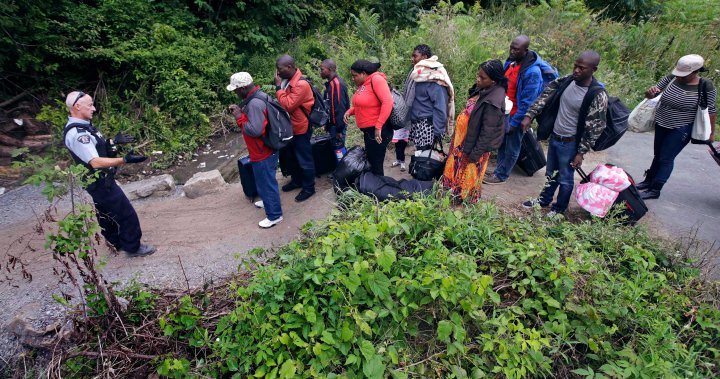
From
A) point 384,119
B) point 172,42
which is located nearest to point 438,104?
point 384,119

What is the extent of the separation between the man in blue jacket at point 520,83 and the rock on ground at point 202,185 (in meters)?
4.19

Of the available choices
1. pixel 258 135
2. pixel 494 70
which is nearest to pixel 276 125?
pixel 258 135

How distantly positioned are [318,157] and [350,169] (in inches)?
38.9

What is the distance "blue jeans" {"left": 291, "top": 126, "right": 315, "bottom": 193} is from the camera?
5266 mm

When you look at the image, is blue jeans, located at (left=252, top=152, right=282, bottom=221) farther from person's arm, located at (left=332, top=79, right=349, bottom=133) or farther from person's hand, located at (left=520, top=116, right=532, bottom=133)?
person's hand, located at (left=520, top=116, right=532, bottom=133)

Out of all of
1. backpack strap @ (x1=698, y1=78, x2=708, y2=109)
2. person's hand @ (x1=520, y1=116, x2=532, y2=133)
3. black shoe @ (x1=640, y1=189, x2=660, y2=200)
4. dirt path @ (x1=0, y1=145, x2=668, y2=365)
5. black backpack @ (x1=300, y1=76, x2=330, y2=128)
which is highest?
black backpack @ (x1=300, y1=76, x2=330, y2=128)

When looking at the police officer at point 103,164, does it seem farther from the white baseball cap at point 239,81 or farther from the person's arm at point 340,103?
the person's arm at point 340,103

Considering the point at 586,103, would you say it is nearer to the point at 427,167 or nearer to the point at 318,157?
the point at 427,167

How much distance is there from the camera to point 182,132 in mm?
8156

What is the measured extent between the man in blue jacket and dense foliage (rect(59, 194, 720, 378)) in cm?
231

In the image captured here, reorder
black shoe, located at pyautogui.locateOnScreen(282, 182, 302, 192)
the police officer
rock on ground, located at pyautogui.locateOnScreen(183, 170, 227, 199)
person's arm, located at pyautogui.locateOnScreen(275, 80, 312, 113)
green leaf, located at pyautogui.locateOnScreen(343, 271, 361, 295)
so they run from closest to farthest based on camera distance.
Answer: green leaf, located at pyautogui.locateOnScreen(343, 271, 361, 295), the police officer, person's arm, located at pyautogui.locateOnScreen(275, 80, 312, 113), black shoe, located at pyautogui.locateOnScreen(282, 182, 302, 192), rock on ground, located at pyautogui.locateOnScreen(183, 170, 227, 199)

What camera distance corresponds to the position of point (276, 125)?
4.50 meters

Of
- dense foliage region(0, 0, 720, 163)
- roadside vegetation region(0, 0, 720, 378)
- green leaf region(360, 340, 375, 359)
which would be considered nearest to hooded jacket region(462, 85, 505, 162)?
roadside vegetation region(0, 0, 720, 378)

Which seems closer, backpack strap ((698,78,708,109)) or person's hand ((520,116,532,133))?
backpack strap ((698,78,708,109))
